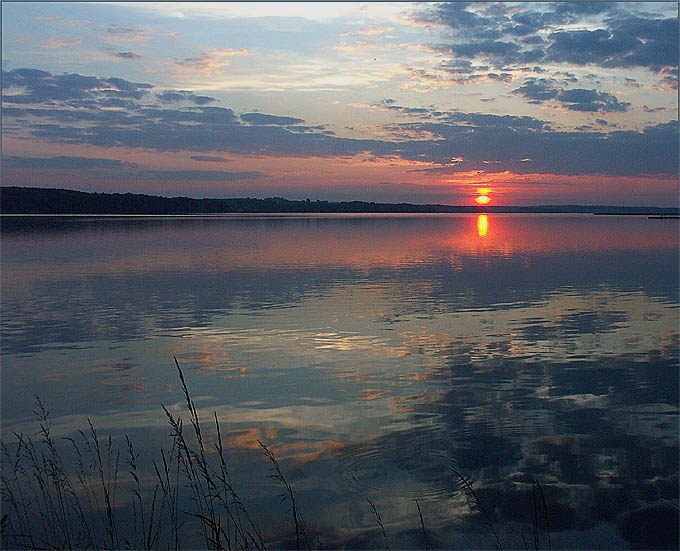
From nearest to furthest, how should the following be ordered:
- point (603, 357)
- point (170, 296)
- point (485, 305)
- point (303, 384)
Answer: point (303, 384)
point (603, 357)
point (485, 305)
point (170, 296)

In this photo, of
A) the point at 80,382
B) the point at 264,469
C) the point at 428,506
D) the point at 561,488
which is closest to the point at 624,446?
the point at 561,488

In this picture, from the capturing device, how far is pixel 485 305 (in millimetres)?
17656

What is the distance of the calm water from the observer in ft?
21.3

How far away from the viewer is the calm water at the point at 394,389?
21.3ft

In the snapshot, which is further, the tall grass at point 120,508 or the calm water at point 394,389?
the calm water at point 394,389

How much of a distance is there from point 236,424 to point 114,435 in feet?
5.01

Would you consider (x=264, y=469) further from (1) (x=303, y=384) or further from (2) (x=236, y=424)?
(1) (x=303, y=384)

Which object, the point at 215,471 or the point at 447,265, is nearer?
the point at 215,471

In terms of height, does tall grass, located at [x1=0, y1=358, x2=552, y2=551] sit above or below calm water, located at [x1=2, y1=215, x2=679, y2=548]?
below

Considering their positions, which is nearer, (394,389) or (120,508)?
(120,508)

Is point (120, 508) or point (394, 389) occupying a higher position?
point (394, 389)

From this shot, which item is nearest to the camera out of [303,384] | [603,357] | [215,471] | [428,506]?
[428,506]

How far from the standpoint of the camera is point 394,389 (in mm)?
10078

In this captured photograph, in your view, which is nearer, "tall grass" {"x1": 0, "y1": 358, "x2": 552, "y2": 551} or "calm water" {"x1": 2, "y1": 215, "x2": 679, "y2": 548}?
"tall grass" {"x1": 0, "y1": 358, "x2": 552, "y2": 551}
